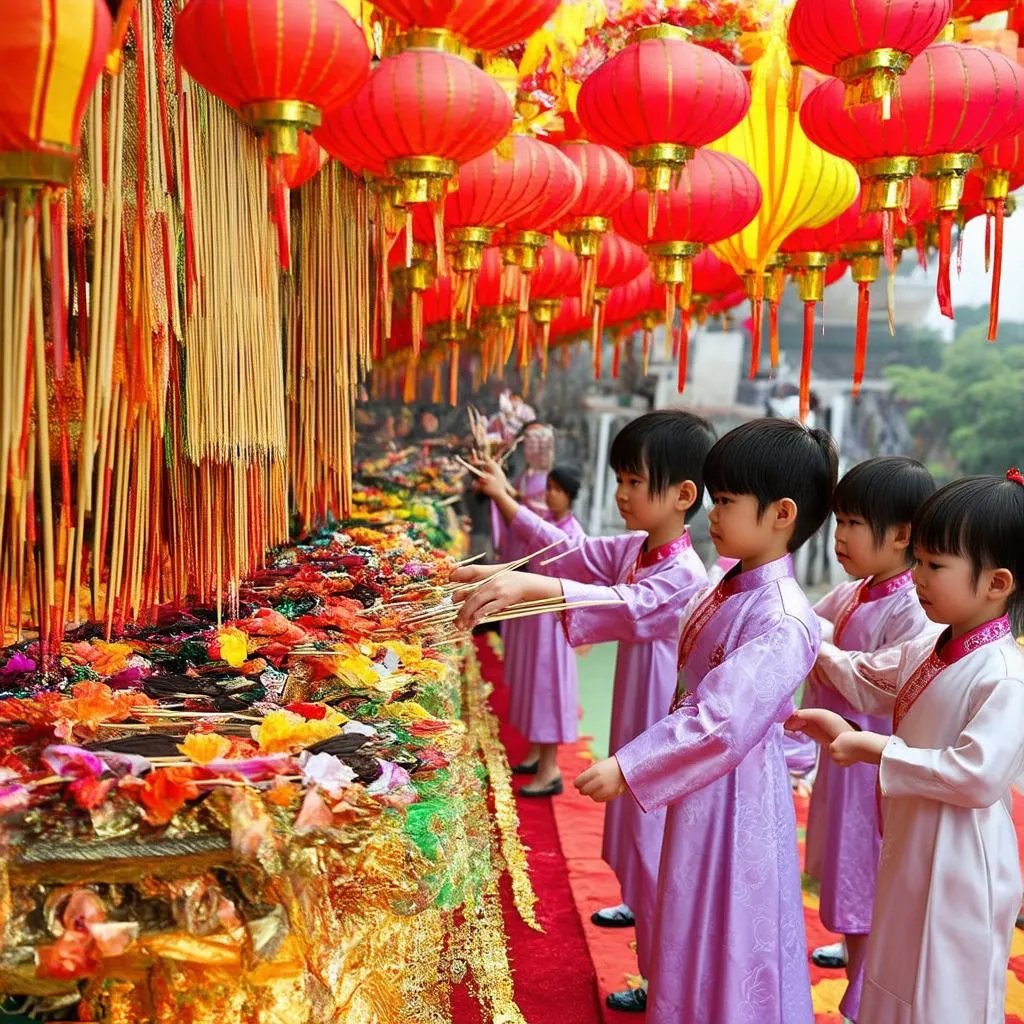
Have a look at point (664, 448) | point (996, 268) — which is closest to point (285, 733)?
point (664, 448)

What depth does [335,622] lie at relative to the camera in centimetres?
245

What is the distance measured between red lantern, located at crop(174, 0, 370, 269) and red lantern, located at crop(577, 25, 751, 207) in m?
0.89

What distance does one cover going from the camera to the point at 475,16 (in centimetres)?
167

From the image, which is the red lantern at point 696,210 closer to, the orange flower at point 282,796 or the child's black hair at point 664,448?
the child's black hair at point 664,448

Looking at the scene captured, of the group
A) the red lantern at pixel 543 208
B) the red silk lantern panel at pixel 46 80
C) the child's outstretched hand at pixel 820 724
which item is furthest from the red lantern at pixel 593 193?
the red silk lantern panel at pixel 46 80

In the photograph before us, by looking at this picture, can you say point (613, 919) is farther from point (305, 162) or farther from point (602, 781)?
point (305, 162)

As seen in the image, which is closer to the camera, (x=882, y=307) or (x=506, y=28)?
(x=506, y=28)

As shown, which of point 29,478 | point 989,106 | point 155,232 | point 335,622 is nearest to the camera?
point 29,478

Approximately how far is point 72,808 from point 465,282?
5.83 feet

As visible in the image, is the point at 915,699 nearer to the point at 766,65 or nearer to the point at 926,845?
the point at 926,845

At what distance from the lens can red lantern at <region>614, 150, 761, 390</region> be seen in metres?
2.70

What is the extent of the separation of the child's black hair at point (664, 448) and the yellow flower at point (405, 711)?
0.95 metres

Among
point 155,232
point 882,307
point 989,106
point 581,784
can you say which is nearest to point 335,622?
point 581,784

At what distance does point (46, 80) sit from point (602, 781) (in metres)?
1.29
